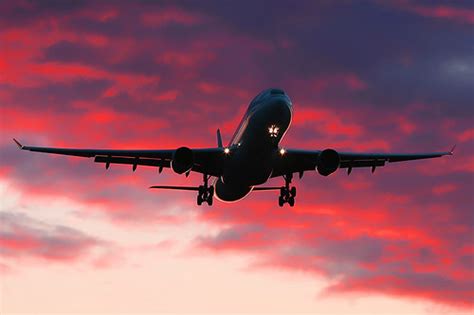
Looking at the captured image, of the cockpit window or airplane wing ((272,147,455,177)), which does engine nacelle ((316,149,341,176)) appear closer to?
airplane wing ((272,147,455,177))

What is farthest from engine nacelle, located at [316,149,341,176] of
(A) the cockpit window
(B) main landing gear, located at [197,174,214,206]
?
(B) main landing gear, located at [197,174,214,206]

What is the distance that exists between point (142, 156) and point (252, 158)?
759 cm

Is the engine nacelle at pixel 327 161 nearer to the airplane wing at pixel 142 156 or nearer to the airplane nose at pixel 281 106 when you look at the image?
the airplane nose at pixel 281 106

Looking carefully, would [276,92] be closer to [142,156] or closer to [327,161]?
[327,161]

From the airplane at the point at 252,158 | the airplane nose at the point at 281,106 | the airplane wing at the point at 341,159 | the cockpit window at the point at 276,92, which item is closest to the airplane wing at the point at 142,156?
the airplane at the point at 252,158

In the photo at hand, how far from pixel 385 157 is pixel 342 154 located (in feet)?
12.1

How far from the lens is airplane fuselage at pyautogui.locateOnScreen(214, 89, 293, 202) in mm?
47719

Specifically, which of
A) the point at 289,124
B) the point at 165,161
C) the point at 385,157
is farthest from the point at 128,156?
the point at 385,157

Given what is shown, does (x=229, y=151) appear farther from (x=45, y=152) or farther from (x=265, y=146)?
(x=45, y=152)

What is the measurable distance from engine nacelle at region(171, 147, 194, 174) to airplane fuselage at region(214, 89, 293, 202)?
2.24 meters

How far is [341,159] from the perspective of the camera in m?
55.8

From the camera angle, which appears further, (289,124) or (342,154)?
(342,154)

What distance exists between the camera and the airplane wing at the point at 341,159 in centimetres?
5372

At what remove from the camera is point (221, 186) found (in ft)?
181
